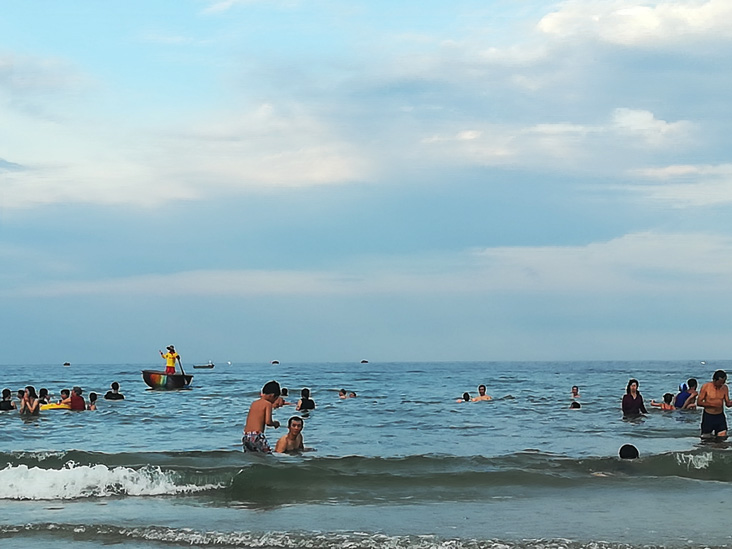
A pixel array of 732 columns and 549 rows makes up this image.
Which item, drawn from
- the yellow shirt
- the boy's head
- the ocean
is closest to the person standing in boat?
the yellow shirt

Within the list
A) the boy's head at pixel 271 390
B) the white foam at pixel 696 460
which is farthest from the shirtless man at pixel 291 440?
the white foam at pixel 696 460

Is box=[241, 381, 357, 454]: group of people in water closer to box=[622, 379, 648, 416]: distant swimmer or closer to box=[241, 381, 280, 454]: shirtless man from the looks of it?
box=[241, 381, 280, 454]: shirtless man

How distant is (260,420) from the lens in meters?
15.8

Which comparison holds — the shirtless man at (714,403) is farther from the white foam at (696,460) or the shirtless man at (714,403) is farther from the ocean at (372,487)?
the white foam at (696,460)

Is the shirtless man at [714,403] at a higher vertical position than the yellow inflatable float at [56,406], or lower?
higher

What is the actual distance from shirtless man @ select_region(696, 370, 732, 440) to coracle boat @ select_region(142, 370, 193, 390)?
30.9 metres

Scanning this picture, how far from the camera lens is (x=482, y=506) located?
1336cm

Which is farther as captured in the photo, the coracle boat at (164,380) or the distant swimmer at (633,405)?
the coracle boat at (164,380)

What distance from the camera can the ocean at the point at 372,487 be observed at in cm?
1098

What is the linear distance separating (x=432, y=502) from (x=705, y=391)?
8564 mm

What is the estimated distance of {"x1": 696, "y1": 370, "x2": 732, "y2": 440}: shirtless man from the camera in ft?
61.0

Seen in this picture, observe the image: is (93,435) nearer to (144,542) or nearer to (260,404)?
(260,404)

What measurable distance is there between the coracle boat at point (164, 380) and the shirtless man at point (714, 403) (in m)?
30.9

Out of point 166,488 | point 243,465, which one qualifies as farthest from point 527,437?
point 166,488
